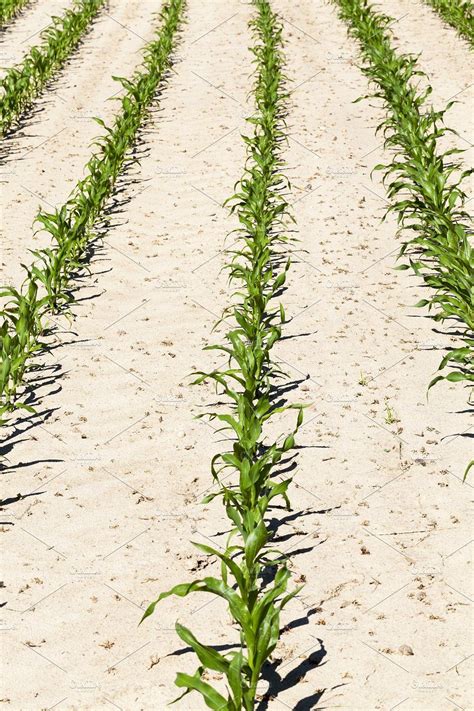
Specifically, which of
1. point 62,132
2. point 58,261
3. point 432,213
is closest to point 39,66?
point 62,132

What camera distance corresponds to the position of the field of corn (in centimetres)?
353

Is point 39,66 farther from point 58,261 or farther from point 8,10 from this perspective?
point 58,261

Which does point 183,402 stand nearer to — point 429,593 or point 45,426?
point 45,426

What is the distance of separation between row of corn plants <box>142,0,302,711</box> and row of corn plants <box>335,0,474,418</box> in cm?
93

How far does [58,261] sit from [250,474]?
3.05m

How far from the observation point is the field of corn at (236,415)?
11.6 ft

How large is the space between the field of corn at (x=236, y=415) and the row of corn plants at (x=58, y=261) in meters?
0.03

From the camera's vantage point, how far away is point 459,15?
13875mm

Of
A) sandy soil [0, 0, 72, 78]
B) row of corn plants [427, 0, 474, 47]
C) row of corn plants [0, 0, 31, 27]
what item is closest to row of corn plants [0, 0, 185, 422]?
sandy soil [0, 0, 72, 78]

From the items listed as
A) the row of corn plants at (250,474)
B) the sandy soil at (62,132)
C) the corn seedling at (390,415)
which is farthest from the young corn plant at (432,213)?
the sandy soil at (62,132)

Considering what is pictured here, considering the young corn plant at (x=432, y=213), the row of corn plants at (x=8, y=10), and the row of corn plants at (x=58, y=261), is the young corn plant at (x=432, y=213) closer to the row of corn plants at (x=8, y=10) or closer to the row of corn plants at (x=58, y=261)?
the row of corn plants at (x=58, y=261)

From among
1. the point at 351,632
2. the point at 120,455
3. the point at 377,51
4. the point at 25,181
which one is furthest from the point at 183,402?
the point at 377,51

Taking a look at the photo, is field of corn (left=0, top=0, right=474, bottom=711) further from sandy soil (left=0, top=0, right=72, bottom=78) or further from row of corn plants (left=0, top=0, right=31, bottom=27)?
row of corn plants (left=0, top=0, right=31, bottom=27)

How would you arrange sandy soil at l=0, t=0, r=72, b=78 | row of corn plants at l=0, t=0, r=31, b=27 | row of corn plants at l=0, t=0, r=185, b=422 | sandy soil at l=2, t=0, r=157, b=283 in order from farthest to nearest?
row of corn plants at l=0, t=0, r=31, b=27 < sandy soil at l=0, t=0, r=72, b=78 < sandy soil at l=2, t=0, r=157, b=283 < row of corn plants at l=0, t=0, r=185, b=422
